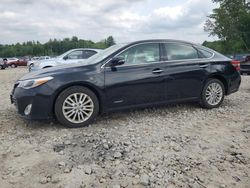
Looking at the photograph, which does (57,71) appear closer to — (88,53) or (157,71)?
(157,71)

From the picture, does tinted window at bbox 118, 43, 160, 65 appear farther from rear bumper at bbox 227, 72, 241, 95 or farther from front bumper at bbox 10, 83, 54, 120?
rear bumper at bbox 227, 72, 241, 95

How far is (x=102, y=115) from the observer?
6043mm

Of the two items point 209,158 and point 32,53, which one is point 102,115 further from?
point 32,53

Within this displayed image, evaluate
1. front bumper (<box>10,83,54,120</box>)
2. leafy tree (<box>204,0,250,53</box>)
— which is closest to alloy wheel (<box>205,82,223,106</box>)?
front bumper (<box>10,83,54,120</box>)

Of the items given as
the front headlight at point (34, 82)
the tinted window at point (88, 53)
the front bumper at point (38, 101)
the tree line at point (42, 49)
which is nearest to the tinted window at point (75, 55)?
the tinted window at point (88, 53)

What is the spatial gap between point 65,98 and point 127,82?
1132mm

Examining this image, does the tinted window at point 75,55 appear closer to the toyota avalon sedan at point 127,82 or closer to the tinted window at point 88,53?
the tinted window at point 88,53

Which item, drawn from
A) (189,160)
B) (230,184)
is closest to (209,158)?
(189,160)

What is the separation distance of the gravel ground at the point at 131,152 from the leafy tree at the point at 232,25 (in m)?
38.1

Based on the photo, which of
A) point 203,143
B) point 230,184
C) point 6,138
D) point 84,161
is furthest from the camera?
point 6,138

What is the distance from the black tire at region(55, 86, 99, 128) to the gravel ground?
4.7 inches

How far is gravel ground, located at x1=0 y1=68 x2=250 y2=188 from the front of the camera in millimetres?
3535

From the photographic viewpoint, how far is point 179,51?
250 inches

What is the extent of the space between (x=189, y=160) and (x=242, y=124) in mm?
1944
